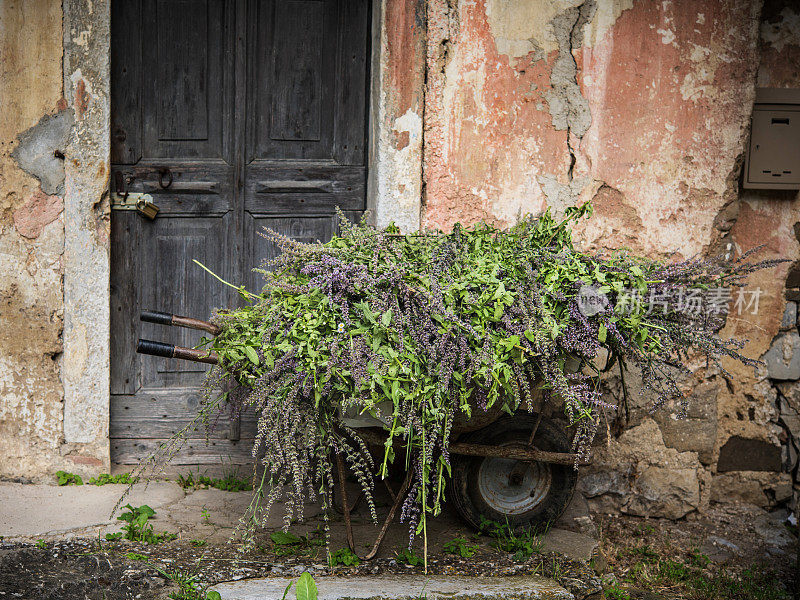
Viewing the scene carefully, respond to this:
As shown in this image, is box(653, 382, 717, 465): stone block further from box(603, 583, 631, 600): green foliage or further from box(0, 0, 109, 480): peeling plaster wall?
box(0, 0, 109, 480): peeling plaster wall

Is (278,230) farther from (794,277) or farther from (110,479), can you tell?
(794,277)

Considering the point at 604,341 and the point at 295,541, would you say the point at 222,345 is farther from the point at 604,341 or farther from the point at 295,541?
the point at 604,341

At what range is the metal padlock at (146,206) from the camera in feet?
11.7

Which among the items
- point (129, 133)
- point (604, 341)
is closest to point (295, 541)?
point (604, 341)

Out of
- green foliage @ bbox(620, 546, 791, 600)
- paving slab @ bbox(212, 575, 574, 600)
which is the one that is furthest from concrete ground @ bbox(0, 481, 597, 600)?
green foliage @ bbox(620, 546, 791, 600)

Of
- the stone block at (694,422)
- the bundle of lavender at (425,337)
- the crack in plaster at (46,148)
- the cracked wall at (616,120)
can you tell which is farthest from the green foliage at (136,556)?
the stone block at (694,422)

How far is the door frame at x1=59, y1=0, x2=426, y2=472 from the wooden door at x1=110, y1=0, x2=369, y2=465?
0.48 ft

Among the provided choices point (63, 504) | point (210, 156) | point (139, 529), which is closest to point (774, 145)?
point (210, 156)

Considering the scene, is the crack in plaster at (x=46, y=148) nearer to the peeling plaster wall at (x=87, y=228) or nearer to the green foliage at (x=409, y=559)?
the peeling plaster wall at (x=87, y=228)

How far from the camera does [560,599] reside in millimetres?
2615

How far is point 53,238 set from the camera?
135 inches

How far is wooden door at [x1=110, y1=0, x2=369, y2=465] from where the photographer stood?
3.57 meters

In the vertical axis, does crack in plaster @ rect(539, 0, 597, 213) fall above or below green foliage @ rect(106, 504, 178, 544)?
above

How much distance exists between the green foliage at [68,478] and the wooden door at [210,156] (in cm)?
23
